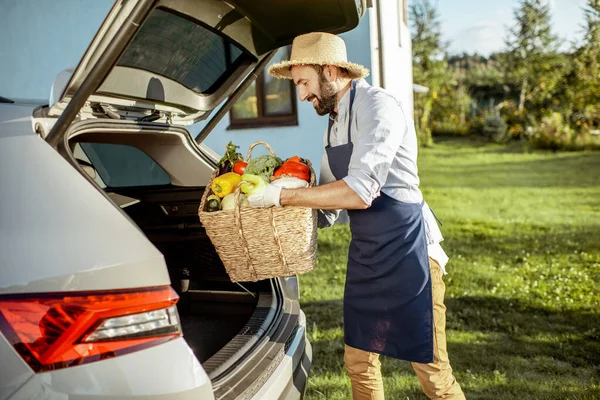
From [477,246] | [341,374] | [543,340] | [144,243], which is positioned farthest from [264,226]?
[477,246]

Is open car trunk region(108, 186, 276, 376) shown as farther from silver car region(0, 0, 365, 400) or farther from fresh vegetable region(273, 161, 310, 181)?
fresh vegetable region(273, 161, 310, 181)

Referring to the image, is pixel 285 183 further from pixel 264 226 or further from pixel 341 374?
pixel 341 374

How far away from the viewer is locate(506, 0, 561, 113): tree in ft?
88.8

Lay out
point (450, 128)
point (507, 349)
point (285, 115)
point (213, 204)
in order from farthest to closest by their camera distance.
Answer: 1. point (450, 128)
2. point (285, 115)
3. point (507, 349)
4. point (213, 204)

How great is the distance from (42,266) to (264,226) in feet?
2.86

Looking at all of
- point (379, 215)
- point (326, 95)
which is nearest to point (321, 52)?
point (326, 95)

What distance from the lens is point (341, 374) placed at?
3.75m

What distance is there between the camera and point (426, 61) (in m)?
27.1

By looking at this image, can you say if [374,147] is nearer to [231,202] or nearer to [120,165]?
[231,202]

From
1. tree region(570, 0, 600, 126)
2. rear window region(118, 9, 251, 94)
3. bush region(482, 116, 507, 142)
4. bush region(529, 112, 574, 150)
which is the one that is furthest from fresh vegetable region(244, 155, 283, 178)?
bush region(482, 116, 507, 142)

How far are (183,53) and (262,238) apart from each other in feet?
3.33

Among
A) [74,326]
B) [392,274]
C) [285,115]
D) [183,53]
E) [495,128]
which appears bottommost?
[495,128]

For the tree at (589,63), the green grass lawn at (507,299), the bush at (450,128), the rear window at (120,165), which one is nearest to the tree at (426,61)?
the bush at (450,128)

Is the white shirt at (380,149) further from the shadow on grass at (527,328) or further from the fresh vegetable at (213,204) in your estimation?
the shadow on grass at (527,328)
